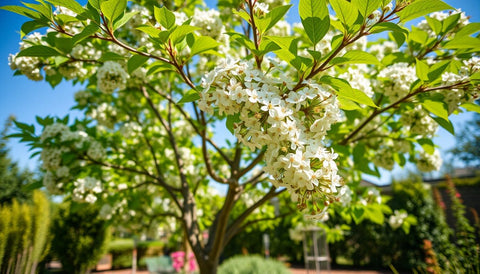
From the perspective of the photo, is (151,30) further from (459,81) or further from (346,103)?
(459,81)

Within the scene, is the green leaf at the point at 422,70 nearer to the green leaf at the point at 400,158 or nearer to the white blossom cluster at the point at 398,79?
the white blossom cluster at the point at 398,79

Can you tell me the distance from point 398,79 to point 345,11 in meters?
1.35

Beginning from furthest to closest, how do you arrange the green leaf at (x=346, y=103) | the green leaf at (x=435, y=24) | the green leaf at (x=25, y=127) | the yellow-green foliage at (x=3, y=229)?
1. the yellow-green foliage at (x=3, y=229)
2. the green leaf at (x=25, y=127)
3. the green leaf at (x=435, y=24)
4. the green leaf at (x=346, y=103)

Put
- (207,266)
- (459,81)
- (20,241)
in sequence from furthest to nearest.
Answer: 1. (20,241)
2. (207,266)
3. (459,81)

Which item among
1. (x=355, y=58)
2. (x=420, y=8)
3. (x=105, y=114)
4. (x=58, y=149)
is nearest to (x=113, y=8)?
(x=355, y=58)

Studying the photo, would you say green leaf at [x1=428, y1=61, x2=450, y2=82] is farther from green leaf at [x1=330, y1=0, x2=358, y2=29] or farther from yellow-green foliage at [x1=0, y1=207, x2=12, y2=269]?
yellow-green foliage at [x1=0, y1=207, x2=12, y2=269]

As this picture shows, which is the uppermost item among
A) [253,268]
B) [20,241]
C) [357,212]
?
[357,212]

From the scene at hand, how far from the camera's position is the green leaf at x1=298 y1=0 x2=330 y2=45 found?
1192 mm

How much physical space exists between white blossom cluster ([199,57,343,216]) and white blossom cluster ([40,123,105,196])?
2443 millimetres

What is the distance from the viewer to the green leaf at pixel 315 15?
119 cm

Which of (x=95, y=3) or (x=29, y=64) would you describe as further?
(x=29, y=64)

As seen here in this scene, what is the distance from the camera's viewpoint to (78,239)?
36.4ft

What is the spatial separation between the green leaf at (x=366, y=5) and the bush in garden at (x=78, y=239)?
38.6ft

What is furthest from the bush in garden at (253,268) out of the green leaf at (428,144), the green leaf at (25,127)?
the green leaf at (25,127)
